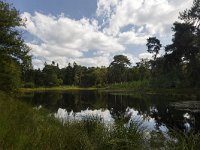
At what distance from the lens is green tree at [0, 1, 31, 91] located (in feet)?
95.1

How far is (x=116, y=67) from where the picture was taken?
132625 mm

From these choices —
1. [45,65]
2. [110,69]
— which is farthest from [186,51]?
[45,65]

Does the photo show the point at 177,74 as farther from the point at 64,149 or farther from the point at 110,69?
the point at 110,69

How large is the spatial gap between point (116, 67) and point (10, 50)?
104 meters

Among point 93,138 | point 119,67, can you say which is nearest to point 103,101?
point 93,138

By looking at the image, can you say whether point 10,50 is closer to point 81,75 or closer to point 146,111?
point 146,111

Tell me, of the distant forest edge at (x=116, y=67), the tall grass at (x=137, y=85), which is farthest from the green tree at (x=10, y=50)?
the tall grass at (x=137, y=85)

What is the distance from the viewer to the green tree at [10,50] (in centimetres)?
2898

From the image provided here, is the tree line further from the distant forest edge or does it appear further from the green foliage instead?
the green foliage

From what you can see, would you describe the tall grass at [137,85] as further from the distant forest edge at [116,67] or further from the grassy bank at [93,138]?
the grassy bank at [93,138]

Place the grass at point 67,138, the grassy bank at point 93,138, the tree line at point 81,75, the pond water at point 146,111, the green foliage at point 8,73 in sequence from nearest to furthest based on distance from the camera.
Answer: the grass at point 67,138 → the grassy bank at point 93,138 → the pond water at point 146,111 → the green foliage at point 8,73 → the tree line at point 81,75

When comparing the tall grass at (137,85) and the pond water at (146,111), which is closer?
the pond water at (146,111)

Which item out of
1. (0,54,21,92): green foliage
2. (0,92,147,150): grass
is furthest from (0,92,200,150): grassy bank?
(0,54,21,92): green foliage

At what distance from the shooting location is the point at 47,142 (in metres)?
7.50
